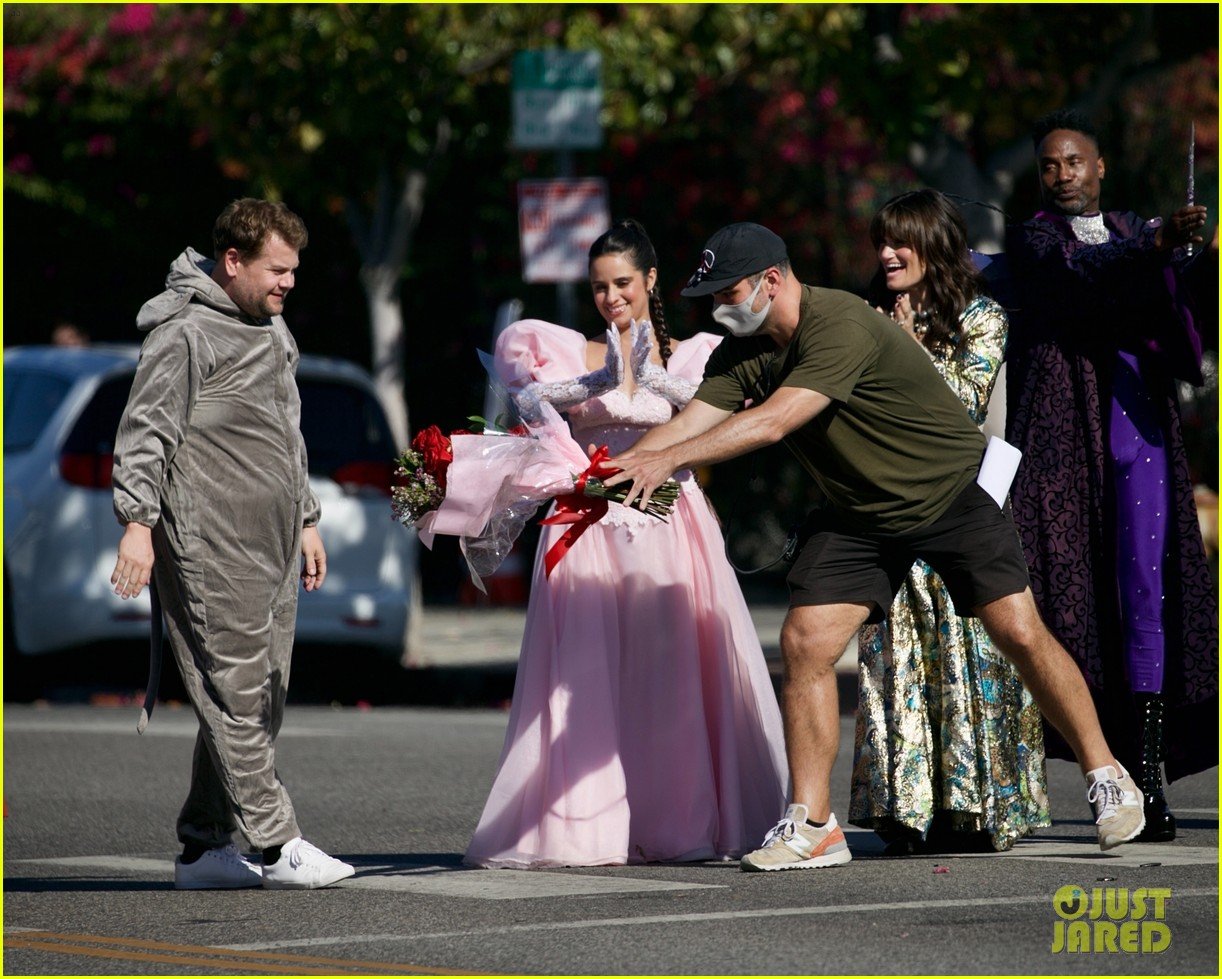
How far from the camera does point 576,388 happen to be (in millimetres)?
7301

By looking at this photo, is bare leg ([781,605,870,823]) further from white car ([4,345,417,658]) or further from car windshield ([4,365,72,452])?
car windshield ([4,365,72,452])

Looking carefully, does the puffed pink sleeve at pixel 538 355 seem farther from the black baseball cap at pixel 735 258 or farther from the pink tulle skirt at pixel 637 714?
the black baseball cap at pixel 735 258

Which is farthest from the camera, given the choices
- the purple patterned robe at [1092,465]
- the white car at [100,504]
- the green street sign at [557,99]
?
the green street sign at [557,99]

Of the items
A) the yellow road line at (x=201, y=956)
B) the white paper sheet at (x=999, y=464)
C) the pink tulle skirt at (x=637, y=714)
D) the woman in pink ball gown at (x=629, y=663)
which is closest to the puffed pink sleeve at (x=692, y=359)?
the woman in pink ball gown at (x=629, y=663)

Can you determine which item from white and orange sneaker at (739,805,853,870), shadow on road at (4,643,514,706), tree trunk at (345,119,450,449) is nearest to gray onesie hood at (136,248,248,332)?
white and orange sneaker at (739,805,853,870)

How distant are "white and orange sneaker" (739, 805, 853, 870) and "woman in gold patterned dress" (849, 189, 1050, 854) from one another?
1.65ft

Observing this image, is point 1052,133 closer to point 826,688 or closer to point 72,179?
point 826,688

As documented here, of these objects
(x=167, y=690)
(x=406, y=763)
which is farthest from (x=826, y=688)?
(x=167, y=690)

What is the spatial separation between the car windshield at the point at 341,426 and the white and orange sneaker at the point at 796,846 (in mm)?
7487

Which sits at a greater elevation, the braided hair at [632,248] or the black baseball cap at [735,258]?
the braided hair at [632,248]

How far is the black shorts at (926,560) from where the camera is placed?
6730mm

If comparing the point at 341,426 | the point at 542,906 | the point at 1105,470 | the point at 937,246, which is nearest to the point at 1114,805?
the point at 1105,470

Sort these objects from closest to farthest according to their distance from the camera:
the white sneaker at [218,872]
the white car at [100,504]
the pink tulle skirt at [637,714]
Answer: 1. the white sneaker at [218,872]
2. the pink tulle skirt at [637,714]
3. the white car at [100,504]

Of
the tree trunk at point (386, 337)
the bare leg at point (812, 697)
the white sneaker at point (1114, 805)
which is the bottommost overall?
the white sneaker at point (1114, 805)
